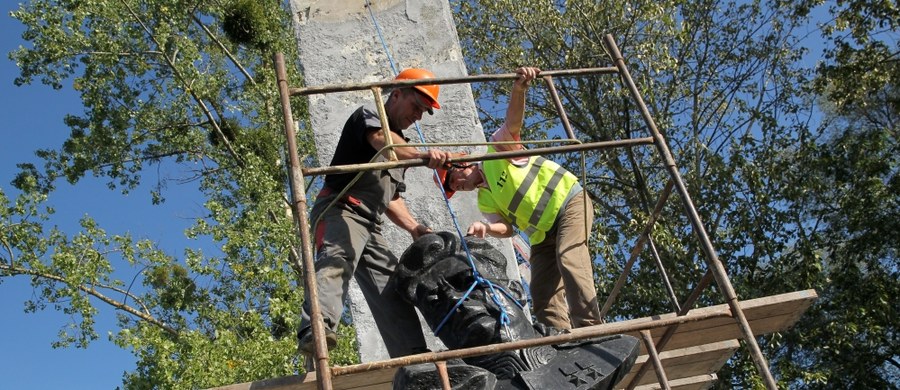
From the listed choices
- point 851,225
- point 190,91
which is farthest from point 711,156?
point 190,91

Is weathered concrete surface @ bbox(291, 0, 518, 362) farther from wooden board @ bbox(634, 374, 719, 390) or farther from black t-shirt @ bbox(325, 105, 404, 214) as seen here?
wooden board @ bbox(634, 374, 719, 390)

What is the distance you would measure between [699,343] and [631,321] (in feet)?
2.53

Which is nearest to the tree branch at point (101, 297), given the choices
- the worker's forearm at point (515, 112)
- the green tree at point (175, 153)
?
the green tree at point (175, 153)

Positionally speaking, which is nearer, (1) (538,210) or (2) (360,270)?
(2) (360,270)

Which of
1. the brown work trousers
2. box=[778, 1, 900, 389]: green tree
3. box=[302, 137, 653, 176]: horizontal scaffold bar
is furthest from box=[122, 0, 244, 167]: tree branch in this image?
box=[302, 137, 653, 176]: horizontal scaffold bar

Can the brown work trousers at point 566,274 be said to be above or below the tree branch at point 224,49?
below

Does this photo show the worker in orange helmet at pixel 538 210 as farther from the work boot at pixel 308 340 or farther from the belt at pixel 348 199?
the work boot at pixel 308 340

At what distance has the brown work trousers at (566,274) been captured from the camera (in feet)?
14.8

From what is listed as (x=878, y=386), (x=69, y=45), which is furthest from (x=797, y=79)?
(x=69, y=45)

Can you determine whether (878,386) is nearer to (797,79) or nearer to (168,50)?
(797,79)

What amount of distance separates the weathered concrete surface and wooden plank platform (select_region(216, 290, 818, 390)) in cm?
119

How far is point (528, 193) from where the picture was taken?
194 inches

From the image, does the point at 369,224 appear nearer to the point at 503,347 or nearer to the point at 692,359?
→ the point at 503,347

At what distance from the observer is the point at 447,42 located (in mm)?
5914
